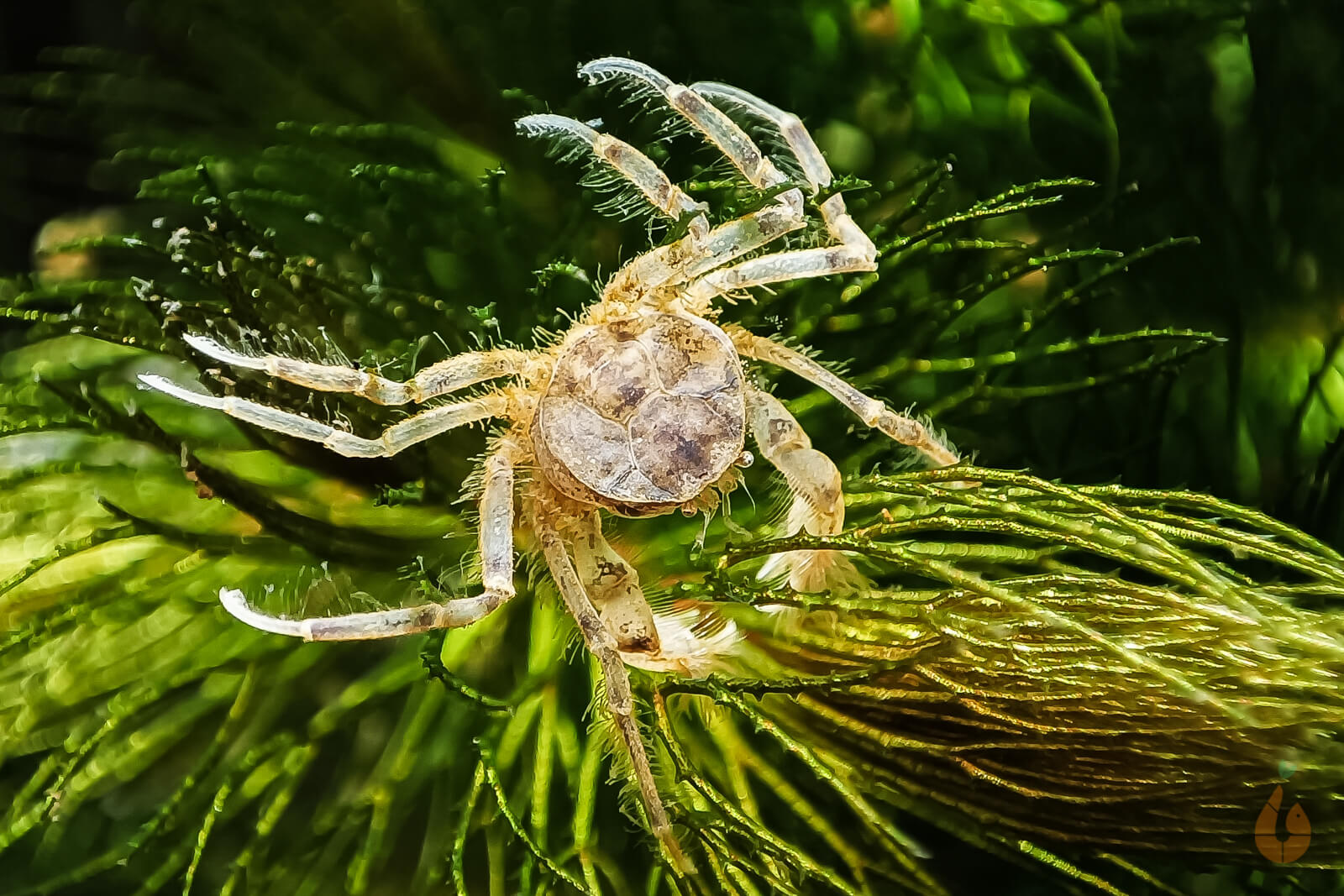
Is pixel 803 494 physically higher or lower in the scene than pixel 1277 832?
higher

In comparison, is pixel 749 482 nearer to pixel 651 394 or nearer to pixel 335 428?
pixel 651 394

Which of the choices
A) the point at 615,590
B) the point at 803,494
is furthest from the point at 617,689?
the point at 803,494

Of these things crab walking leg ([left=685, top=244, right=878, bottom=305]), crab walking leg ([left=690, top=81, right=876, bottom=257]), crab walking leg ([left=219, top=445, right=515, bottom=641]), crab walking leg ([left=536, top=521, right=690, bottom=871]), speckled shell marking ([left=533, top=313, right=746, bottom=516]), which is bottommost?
crab walking leg ([left=536, top=521, right=690, bottom=871])

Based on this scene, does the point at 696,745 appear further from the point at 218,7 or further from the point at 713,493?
the point at 218,7

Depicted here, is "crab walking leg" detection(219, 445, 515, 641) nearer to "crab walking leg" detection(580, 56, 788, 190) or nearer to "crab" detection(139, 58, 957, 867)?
"crab" detection(139, 58, 957, 867)

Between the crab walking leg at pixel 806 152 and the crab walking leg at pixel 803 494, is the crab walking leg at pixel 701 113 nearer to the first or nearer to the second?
the crab walking leg at pixel 806 152

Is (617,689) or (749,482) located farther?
(749,482)

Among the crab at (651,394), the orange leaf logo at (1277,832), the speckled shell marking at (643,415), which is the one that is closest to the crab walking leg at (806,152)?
the crab at (651,394)

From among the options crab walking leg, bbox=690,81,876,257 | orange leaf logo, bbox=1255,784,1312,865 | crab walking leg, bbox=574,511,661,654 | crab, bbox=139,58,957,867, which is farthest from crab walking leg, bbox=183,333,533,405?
orange leaf logo, bbox=1255,784,1312,865
